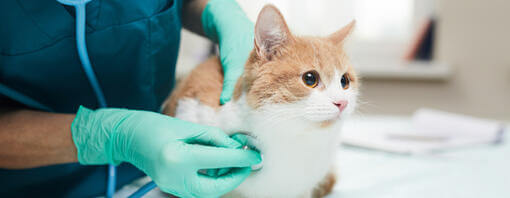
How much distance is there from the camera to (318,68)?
60 cm

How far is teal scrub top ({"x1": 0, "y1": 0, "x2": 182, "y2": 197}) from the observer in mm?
667

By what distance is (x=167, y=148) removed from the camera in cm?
56

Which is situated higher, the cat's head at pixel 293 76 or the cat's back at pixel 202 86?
the cat's head at pixel 293 76

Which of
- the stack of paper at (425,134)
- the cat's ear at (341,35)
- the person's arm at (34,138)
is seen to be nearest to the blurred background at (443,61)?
the stack of paper at (425,134)

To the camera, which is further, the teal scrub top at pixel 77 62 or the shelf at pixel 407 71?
the shelf at pixel 407 71

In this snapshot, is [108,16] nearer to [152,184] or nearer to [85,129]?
[85,129]

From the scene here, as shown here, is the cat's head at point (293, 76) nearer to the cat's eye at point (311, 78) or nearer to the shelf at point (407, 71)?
the cat's eye at point (311, 78)

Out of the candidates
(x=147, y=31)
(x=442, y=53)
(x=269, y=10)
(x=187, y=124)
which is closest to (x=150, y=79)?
(x=147, y=31)

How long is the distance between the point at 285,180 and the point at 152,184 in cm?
24

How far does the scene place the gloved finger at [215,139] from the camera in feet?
1.99

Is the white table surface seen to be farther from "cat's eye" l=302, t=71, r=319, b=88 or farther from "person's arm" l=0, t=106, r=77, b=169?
"person's arm" l=0, t=106, r=77, b=169

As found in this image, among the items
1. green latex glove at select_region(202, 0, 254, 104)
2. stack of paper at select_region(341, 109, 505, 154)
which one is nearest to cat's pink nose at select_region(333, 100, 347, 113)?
green latex glove at select_region(202, 0, 254, 104)

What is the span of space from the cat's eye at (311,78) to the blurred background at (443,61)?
5.19 ft

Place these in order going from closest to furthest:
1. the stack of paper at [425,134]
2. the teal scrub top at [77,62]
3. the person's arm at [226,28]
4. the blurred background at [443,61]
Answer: the teal scrub top at [77,62], the person's arm at [226,28], the stack of paper at [425,134], the blurred background at [443,61]
